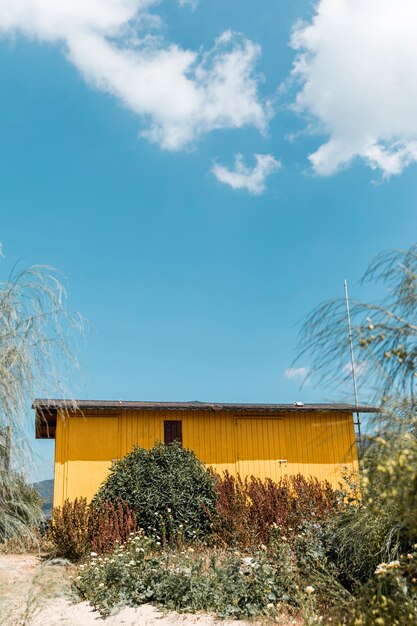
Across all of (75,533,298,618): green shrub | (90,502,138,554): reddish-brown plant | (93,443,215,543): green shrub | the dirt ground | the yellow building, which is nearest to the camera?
the dirt ground

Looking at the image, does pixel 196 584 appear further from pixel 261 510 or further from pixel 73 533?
pixel 73 533

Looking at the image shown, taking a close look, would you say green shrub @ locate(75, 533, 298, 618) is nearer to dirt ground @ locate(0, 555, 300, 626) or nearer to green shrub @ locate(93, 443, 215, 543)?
dirt ground @ locate(0, 555, 300, 626)

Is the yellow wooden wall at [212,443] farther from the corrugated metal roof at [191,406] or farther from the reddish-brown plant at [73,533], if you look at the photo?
the reddish-brown plant at [73,533]

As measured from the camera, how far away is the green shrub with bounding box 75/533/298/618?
766cm

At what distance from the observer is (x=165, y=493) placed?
1262 centimetres

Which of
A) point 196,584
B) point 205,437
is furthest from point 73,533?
point 205,437

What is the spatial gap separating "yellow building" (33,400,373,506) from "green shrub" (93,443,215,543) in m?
2.02

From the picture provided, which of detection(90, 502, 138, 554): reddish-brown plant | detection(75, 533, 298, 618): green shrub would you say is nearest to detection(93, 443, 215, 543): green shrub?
detection(90, 502, 138, 554): reddish-brown plant

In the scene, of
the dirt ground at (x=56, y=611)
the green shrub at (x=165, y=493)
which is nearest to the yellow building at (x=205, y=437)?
the green shrub at (x=165, y=493)

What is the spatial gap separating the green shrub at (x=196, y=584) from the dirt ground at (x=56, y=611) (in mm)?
191

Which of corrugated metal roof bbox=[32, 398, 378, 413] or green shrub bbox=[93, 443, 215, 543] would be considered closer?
green shrub bbox=[93, 443, 215, 543]

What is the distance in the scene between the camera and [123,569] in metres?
8.84

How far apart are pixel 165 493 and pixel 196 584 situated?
4.49 m

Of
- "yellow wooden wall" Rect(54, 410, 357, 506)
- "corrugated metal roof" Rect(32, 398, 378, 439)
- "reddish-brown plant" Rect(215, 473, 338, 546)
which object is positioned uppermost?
"corrugated metal roof" Rect(32, 398, 378, 439)
